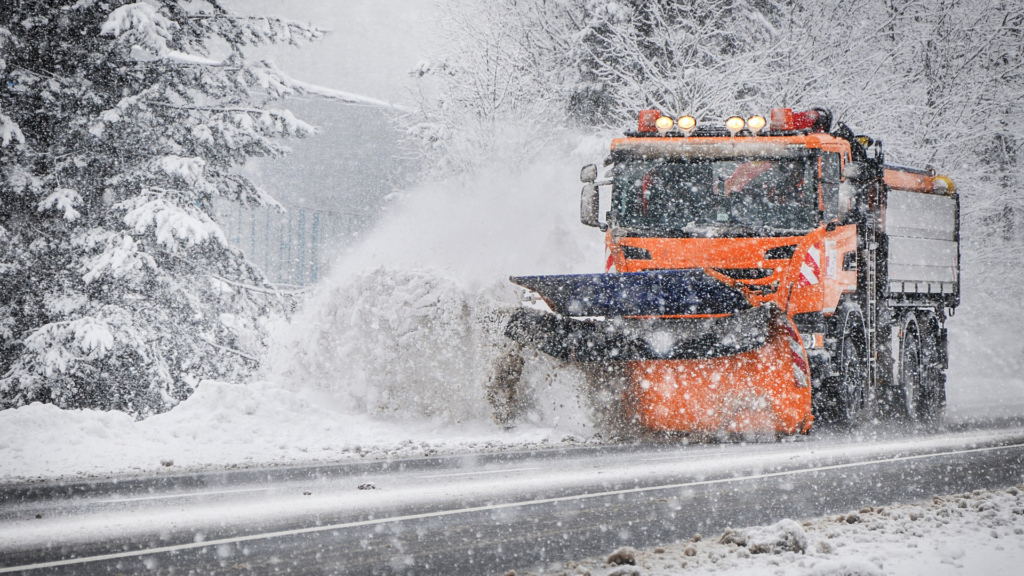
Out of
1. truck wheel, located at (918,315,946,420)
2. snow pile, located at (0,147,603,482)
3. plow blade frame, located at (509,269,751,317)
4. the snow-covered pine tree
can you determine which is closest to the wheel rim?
truck wheel, located at (918,315,946,420)

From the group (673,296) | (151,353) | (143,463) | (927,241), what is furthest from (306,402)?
(927,241)

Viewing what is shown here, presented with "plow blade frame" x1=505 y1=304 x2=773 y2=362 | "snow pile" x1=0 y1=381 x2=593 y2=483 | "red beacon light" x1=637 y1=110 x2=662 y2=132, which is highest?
"red beacon light" x1=637 y1=110 x2=662 y2=132

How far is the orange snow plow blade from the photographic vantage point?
8.83 m

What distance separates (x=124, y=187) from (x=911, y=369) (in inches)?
469

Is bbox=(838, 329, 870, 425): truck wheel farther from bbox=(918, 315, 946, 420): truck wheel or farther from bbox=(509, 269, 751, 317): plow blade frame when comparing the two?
bbox=(918, 315, 946, 420): truck wheel

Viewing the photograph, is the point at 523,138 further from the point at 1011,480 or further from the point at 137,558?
the point at 137,558

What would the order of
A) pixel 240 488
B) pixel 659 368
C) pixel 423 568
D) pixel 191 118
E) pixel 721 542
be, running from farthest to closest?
pixel 191 118 < pixel 659 368 < pixel 240 488 < pixel 721 542 < pixel 423 568

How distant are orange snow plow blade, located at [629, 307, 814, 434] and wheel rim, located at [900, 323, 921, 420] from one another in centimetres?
401

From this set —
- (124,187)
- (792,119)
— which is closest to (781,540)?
(792,119)

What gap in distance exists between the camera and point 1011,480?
7406 millimetres

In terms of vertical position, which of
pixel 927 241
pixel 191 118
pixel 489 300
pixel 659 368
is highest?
pixel 191 118

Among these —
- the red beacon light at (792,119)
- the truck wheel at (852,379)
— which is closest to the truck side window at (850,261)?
the truck wheel at (852,379)

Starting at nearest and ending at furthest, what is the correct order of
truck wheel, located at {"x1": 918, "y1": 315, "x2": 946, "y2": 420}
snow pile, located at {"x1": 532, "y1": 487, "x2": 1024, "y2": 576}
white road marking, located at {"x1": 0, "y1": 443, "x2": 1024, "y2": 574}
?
1. snow pile, located at {"x1": 532, "y1": 487, "x2": 1024, "y2": 576}
2. white road marking, located at {"x1": 0, "y1": 443, "x2": 1024, "y2": 574}
3. truck wheel, located at {"x1": 918, "y1": 315, "x2": 946, "y2": 420}

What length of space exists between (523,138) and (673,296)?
46.6ft
